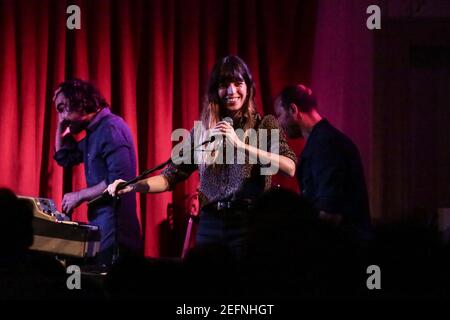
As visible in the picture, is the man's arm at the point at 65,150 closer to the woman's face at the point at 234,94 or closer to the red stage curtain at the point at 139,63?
the red stage curtain at the point at 139,63

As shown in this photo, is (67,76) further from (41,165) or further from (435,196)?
(435,196)

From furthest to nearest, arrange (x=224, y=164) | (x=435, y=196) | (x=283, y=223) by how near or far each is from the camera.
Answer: (x=435, y=196)
(x=224, y=164)
(x=283, y=223)

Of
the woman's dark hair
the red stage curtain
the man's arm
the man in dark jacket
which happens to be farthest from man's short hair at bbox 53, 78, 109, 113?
the woman's dark hair

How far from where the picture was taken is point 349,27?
12.4ft

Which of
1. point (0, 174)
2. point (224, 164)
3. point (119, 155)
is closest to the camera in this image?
point (224, 164)

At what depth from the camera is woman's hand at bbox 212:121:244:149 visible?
87.8 inches

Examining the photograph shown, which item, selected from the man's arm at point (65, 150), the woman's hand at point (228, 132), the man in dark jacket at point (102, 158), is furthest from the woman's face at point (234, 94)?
the man's arm at point (65, 150)

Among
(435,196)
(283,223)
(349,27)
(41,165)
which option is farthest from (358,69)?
(283,223)

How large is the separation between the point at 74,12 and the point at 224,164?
1839 millimetres

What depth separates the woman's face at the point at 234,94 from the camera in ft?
7.91

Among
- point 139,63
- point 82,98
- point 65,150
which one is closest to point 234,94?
point 82,98

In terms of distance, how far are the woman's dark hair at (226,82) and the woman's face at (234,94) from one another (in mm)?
12

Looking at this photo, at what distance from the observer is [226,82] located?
2420 millimetres
